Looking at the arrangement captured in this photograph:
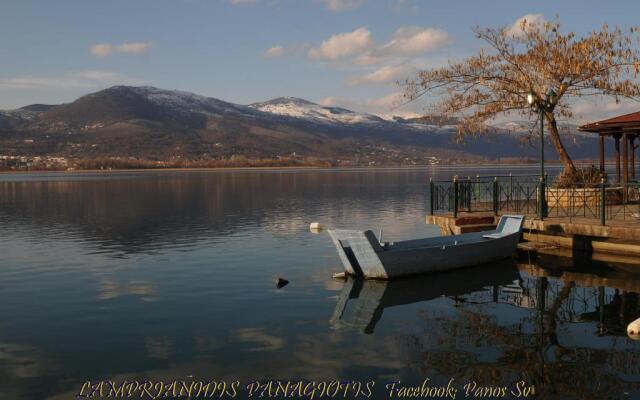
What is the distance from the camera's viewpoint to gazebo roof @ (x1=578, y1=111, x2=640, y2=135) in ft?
89.9

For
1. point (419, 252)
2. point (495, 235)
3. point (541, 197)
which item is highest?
point (541, 197)

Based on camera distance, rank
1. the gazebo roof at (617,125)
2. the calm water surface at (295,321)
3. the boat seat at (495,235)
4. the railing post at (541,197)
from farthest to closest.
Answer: the gazebo roof at (617,125)
the railing post at (541,197)
the boat seat at (495,235)
the calm water surface at (295,321)

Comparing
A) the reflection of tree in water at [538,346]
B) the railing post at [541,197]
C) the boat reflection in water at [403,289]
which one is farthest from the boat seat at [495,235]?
the reflection of tree in water at [538,346]

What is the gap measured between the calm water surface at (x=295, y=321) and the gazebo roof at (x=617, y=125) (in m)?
9.40

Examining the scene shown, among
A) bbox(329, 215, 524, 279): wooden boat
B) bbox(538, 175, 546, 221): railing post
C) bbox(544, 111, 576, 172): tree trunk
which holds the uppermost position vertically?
bbox(544, 111, 576, 172): tree trunk

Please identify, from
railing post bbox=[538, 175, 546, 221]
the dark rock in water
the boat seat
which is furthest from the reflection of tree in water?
railing post bbox=[538, 175, 546, 221]

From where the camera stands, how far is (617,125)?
90.2 ft

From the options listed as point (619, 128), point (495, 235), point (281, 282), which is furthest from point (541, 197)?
point (281, 282)

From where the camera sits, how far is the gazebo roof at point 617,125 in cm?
2741

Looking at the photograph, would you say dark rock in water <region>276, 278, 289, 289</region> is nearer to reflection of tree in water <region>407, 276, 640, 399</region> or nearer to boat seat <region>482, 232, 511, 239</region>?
reflection of tree in water <region>407, 276, 640, 399</region>

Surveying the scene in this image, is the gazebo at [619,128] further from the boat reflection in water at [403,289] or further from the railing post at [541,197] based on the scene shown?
the boat reflection in water at [403,289]

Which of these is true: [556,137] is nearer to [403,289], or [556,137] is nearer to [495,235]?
[495,235]

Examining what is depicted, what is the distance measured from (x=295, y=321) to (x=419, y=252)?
238 inches

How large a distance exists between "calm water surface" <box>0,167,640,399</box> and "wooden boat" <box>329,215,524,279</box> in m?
0.45
